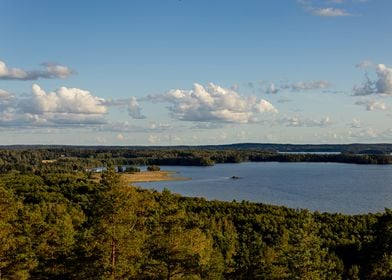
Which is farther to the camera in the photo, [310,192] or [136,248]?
[310,192]

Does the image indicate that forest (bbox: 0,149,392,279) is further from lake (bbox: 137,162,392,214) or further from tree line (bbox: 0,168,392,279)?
lake (bbox: 137,162,392,214)

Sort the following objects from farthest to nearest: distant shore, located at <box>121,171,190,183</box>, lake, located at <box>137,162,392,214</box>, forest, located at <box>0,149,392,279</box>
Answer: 1. distant shore, located at <box>121,171,190,183</box>
2. lake, located at <box>137,162,392,214</box>
3. forest, located at <box>0,149,392,279</box>

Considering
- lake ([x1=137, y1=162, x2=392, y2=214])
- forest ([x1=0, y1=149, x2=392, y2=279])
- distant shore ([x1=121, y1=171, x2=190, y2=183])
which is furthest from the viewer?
distant shore ([x1=121, y1=171, x2=190, y2=183])

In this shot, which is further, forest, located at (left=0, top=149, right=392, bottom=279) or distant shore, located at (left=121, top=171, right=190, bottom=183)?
distant shore, located at (left=121, top=171, right=190, bottom=183)

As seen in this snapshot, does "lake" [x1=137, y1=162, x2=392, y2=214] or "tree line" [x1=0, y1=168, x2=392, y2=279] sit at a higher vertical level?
"tree line" [x1=0, y1=168, x2=392, y2=279]

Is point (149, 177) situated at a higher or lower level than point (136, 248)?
lower

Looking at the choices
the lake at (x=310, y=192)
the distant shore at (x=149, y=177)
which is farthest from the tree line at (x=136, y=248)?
the distant shore at (x=149, y=177)

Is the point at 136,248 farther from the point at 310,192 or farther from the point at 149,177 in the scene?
the point at 149,177

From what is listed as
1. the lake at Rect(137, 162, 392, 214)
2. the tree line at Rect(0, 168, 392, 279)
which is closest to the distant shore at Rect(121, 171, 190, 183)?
the lake at Rect(137, 162, 392, 214)

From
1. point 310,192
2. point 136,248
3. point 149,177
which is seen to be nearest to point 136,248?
point 136,248

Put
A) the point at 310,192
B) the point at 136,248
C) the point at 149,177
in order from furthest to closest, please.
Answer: the point at 149,177
the point at 310,192
the point at 136,248

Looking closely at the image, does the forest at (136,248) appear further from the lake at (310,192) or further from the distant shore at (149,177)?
the distant shore at (149,177)

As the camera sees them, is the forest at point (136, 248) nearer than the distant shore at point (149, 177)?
Yes

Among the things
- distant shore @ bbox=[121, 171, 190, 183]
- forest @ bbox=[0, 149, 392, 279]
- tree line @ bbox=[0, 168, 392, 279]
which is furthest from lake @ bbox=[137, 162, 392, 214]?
tree line @ bbox=[0, 168, 392, 279]
